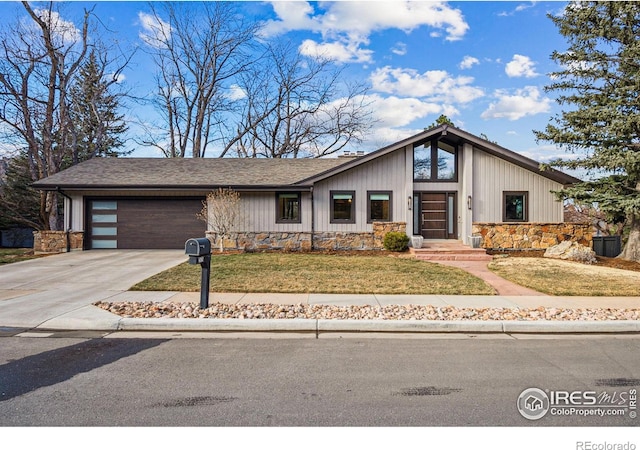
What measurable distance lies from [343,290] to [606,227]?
30909 millimetres

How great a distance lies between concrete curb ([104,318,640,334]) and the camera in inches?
225

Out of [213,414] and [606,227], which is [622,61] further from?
[606,227]

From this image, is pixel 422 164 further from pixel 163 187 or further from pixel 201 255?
pixel 201 255

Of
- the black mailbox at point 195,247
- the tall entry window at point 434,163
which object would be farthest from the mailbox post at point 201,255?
the tall entry window at point 434,163

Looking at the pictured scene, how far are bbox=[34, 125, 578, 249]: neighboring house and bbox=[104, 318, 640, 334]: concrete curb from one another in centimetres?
931

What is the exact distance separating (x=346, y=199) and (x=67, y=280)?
33.2 feet

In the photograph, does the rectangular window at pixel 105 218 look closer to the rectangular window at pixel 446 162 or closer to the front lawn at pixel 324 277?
the front lawn at pixel 324 277

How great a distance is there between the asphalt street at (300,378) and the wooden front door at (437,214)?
10496 millimetres

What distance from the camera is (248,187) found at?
15.2m

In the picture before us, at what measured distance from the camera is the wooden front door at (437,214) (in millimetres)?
15766

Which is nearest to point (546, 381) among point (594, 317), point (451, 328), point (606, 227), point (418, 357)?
point (418, 357)

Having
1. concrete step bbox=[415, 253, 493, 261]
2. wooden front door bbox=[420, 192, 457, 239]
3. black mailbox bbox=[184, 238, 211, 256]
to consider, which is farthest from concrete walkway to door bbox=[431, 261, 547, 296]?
black mailbox bbox=[184, 238, 211, 256]

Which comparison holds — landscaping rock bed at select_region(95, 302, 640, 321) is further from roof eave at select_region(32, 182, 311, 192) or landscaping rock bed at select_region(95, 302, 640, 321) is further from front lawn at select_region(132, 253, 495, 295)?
roof eave at select_region(32, 182, 311, 192)

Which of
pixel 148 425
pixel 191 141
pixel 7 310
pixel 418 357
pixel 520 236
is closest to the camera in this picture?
pixel 148 425
